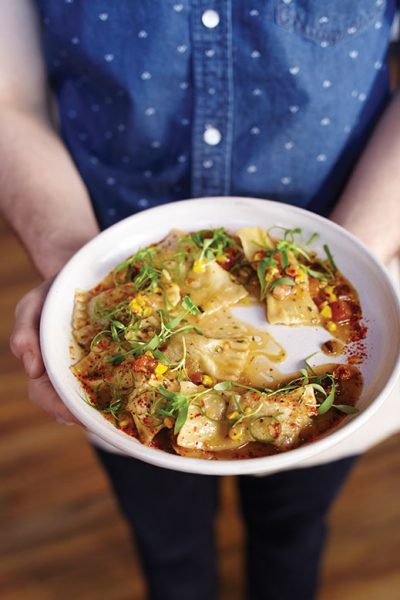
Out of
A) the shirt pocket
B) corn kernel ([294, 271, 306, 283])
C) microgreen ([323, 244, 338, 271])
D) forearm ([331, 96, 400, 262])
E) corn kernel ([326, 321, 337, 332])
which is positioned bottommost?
corn kernel ([326, 321, 337, 332])

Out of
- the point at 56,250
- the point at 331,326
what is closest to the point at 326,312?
the point at 331,326

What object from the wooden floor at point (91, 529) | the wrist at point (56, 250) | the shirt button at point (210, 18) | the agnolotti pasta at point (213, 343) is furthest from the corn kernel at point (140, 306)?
the wooden floor at point (91, 529)

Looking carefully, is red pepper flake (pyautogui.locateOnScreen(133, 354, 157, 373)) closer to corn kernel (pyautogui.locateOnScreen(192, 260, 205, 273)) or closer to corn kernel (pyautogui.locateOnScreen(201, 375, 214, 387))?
corn kernel (pyautogui.locateOnScreen(201, 375, 214, 387))

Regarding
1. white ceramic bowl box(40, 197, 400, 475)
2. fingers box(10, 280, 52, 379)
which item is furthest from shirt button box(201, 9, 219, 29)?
fingers box(10, 280, 52, 379)

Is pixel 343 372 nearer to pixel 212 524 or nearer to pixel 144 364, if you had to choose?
pixel 144 364

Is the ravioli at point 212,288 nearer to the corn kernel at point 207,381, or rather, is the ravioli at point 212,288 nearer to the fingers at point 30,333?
the corn kernel at point 207,381

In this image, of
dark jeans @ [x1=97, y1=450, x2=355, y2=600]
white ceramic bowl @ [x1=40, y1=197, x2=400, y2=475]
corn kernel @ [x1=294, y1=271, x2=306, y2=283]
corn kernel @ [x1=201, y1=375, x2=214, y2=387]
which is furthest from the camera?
dark jeans @ [x1=97, y1=450, x2=355, y2=600]

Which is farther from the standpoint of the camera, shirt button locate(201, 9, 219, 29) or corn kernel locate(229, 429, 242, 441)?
shirt button locate(201, 9, 219, 29)

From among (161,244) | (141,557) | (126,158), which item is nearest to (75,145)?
(126,158)
